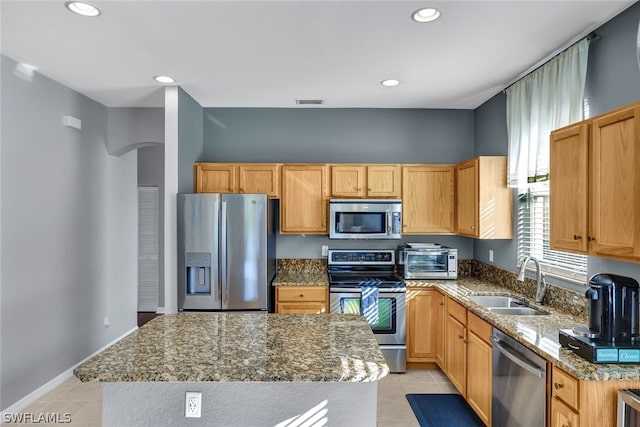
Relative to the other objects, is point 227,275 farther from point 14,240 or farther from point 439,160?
point 439,160

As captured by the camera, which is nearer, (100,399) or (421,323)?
(100,399)

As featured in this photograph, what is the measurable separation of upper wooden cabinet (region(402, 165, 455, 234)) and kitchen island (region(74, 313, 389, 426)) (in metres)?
2.59

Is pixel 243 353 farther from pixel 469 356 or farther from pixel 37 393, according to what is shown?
pixel 37 393

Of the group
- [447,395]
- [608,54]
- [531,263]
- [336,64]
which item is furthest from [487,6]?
[447,395]

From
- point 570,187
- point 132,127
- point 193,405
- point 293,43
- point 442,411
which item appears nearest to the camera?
point 193,405

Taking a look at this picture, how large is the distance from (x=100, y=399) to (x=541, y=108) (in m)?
4.35

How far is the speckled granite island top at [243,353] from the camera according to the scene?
1515 mm

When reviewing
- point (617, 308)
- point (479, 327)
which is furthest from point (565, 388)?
point (479, 327)

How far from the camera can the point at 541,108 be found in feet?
9.74

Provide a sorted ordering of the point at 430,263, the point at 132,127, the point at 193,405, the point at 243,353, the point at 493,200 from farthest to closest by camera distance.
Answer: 1. the point at 132,127
2. the point at 430,263
3. the point at 493,200
4. the point at 243,353
5. the point at 193,405

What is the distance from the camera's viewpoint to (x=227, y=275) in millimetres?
3490

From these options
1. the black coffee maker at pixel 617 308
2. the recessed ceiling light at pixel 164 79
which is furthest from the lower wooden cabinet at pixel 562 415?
the recessed ceiling light at pixel 164 79

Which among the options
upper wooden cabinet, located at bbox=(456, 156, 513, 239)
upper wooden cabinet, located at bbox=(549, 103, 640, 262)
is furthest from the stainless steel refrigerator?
upper wooden cabinet, located at bbox=(549, 103, 640, 262)

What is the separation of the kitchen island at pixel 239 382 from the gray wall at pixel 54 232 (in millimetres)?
2002
